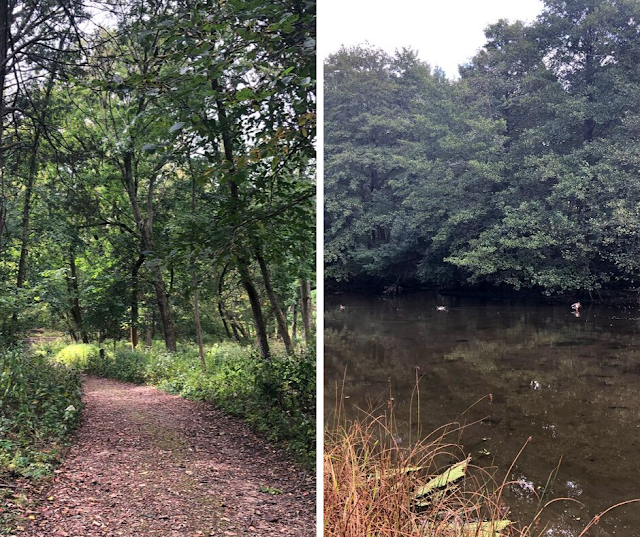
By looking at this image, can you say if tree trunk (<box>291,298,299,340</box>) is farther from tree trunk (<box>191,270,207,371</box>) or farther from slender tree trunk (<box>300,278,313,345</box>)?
tree trunk (<box>191,270,207,371</box>)

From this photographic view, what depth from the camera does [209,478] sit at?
1562 mm

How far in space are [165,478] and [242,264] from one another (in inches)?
24.3

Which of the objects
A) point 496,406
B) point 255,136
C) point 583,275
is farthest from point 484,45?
point 255,136

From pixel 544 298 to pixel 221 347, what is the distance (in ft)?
33.1

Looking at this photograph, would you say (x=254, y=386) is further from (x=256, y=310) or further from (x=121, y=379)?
(x=121, y=379)

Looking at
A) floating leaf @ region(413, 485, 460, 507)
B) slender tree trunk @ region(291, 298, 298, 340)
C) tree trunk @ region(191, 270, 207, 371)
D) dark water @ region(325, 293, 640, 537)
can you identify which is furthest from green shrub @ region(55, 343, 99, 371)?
dark water @ region(325, 293, 640, 537)

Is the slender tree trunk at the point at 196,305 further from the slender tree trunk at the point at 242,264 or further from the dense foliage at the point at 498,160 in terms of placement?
the dense foliage at the point at 498,160

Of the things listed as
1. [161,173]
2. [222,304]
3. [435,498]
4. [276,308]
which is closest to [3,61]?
[161,173]

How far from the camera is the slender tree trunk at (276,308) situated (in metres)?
1.68

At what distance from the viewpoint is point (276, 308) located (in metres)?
1.68

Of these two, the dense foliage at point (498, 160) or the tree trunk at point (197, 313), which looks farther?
the dense foliage at point (498, 160)

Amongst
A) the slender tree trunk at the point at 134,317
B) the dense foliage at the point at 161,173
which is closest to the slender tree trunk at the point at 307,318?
the dense foliage at the point at 161,173

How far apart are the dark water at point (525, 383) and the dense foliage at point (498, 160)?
1.02 m

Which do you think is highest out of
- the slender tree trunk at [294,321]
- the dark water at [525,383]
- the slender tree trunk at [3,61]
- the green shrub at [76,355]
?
the slender tree trunk at [3,61]
